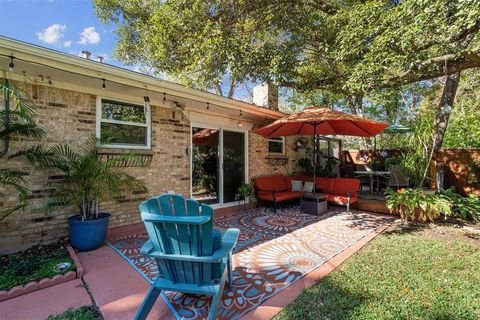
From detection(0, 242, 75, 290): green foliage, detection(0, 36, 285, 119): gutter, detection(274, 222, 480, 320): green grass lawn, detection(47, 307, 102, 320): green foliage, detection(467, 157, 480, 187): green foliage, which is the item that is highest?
detection(0, 36, 285, 119): gutter

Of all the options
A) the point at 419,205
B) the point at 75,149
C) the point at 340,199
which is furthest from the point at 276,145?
the point at 75,149

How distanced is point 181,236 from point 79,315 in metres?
1.27

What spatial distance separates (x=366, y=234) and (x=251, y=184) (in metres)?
3.31

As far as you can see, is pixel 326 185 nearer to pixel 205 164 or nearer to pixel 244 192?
pixel 244 192

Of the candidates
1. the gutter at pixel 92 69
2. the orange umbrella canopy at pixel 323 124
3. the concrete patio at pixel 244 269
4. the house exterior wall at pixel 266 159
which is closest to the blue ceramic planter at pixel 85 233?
the concrete patio at pixel 244 269

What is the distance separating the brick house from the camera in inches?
143

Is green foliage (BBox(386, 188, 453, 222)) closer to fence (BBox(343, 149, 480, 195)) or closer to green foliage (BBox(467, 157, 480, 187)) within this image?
fence (BBox(343, 149, 480, 195))

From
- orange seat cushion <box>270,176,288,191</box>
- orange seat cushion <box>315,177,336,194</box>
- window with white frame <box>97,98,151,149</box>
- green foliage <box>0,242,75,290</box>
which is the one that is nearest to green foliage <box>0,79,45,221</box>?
green foliage <box>0,242,75,290</box>

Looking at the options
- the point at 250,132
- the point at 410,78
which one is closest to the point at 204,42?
the point at 250,132

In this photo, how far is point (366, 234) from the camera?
4582 millimetres

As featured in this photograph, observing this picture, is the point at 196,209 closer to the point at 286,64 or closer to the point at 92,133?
the point at 92,133

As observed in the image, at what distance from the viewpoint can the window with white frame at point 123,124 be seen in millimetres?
4535

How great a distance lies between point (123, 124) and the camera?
479 cm

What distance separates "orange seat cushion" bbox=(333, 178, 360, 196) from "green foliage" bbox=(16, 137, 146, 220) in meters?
5.79
